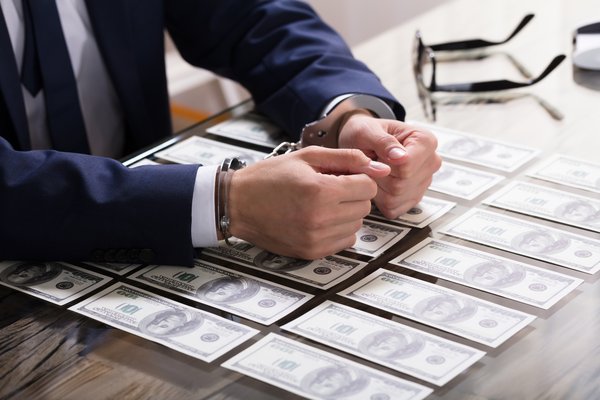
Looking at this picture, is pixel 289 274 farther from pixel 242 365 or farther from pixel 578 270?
pixel 578 270

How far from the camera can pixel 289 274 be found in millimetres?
1217

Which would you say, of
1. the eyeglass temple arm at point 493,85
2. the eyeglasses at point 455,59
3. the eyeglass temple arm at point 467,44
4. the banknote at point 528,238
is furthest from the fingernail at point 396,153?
the eyeglass temple arm at point 467,44

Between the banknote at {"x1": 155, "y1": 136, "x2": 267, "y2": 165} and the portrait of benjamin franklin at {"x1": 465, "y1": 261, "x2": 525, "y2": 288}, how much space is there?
451 millimetres

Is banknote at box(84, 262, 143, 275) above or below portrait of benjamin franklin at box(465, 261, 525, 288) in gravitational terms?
above

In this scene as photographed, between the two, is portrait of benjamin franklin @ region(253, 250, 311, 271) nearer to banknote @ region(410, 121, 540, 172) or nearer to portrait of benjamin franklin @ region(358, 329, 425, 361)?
portrait of benjamin franklin @ region(358, 329, 425, 361)

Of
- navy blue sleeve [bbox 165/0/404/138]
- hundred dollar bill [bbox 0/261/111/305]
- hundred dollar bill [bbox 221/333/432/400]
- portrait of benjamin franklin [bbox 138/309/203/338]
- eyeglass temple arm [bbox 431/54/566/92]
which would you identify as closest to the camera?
hundred dollar bill [bbox 221/333/432/400]

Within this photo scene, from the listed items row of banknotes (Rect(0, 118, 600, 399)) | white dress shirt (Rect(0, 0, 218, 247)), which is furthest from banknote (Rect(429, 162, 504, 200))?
white dress shirt (Rect(0, 0, 218, 247))

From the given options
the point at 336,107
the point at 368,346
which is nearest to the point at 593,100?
the point at 336,107

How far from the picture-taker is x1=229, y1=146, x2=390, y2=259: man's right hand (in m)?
1.23

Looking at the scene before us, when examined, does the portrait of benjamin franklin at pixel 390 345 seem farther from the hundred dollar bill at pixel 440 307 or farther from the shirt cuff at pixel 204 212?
the shirt cuff at pixel 204 212

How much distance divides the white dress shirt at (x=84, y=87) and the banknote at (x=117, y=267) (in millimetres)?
506

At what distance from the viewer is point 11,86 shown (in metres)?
1.58

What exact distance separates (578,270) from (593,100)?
1.92 ft

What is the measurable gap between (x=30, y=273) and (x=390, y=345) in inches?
19.1
